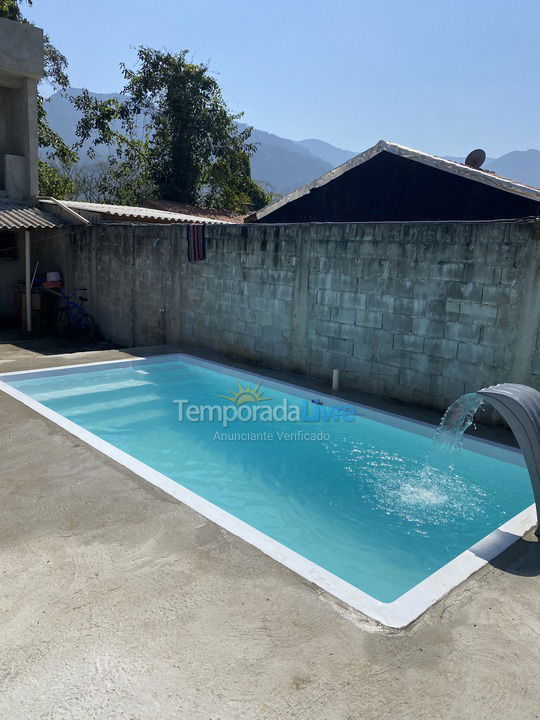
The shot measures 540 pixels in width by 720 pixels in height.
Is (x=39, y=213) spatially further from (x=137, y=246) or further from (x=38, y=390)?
(x=38, y=390)

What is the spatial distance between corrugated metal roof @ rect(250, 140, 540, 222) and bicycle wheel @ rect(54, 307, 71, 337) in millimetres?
6874

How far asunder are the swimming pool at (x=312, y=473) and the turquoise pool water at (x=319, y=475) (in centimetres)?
2

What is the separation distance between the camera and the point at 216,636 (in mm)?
3152

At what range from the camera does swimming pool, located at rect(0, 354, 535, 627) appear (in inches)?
179

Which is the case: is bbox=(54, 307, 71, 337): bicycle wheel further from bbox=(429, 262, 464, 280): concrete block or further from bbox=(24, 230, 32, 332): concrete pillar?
bbox=(429, 262, 464, 280): concrete block

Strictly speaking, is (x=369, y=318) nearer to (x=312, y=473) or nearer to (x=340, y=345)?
(x=340, y=345)

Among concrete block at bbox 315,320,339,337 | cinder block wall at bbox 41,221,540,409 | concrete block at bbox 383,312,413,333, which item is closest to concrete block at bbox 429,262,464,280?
cinder block wall at bbox 41,221,540,409

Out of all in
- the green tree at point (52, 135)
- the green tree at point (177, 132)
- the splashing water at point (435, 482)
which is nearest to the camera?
the splashing water at point (435, 482)

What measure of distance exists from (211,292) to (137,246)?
2890 mm

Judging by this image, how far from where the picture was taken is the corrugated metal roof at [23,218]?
44.8ft

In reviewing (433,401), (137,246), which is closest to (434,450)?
(433,401)

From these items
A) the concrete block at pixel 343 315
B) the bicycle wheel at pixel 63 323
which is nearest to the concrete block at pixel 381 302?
the concrete block at pixel 343 315

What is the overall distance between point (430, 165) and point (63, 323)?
34.7 feet

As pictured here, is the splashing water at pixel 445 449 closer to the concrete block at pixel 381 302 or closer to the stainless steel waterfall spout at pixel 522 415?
the stainless steel waterfall spout at pixel 522 415
